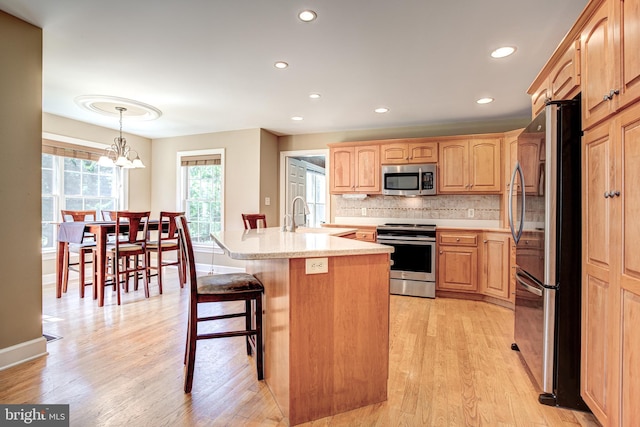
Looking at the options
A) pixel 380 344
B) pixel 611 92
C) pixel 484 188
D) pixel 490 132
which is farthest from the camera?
pixel 490 132

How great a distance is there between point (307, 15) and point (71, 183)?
4659 mm

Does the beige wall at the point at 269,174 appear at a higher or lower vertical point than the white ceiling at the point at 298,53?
lower

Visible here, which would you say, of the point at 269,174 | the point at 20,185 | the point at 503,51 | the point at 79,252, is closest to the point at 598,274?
the point at 503,51

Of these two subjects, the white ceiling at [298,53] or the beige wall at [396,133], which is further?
the beige wall at [396,133]

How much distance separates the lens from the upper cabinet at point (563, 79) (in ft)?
5.76

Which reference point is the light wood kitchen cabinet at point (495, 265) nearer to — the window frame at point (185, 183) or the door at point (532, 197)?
the door at point (532, 197)

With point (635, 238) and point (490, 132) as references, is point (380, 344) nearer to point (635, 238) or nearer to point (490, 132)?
point (635, 238)

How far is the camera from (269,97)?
3703mm

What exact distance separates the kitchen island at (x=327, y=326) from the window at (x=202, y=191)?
13.4 feet

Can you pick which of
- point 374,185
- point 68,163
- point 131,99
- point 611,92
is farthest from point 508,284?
point 68,163

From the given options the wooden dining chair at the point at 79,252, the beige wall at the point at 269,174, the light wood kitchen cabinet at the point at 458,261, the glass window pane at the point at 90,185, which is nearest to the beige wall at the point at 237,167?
the beige wall at the point at 269,174

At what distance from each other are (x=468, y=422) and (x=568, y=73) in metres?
2.01

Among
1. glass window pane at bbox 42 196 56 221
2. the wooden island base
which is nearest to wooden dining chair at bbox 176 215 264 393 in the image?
the wooden island base

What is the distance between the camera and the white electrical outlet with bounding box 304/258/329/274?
5.38ft
